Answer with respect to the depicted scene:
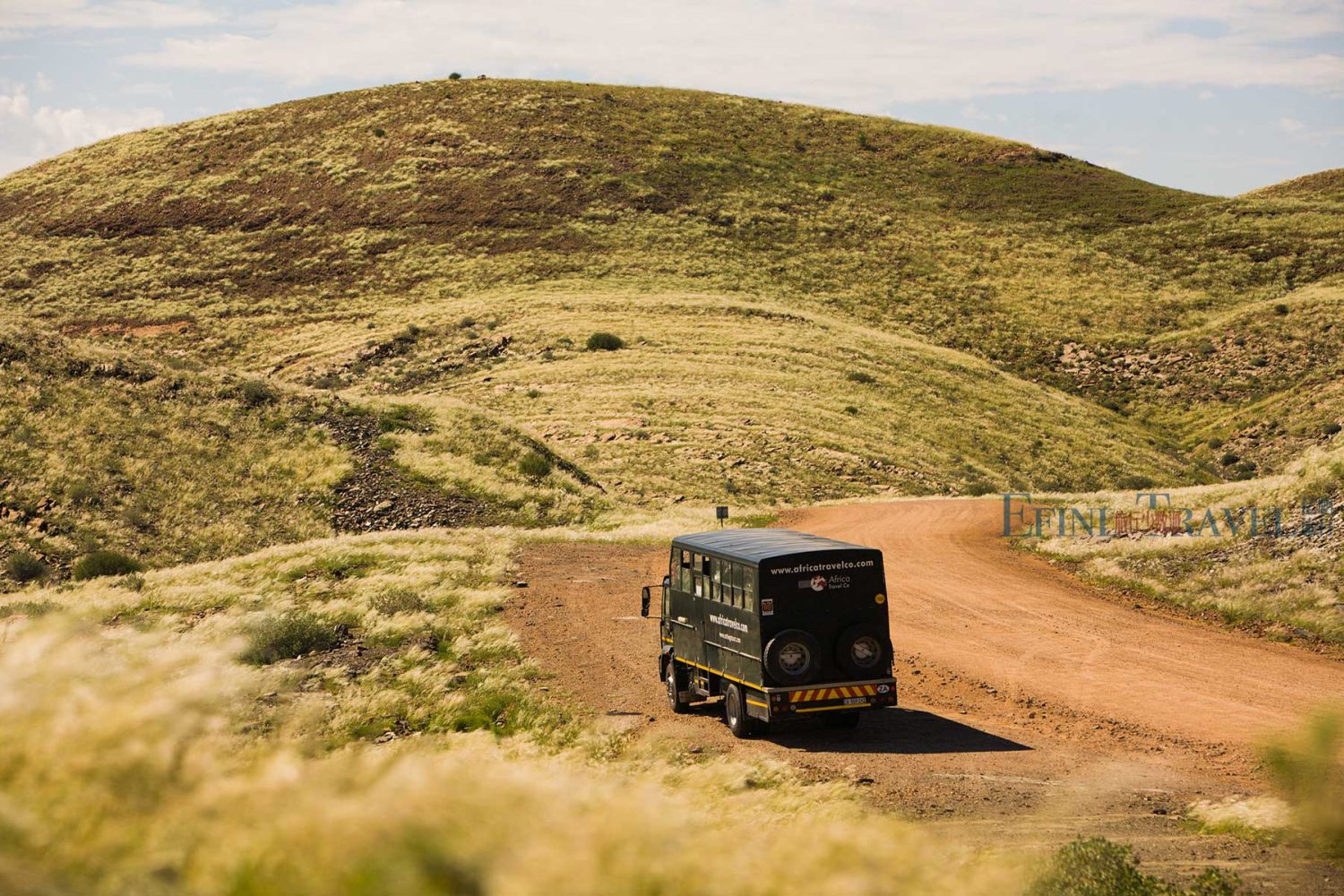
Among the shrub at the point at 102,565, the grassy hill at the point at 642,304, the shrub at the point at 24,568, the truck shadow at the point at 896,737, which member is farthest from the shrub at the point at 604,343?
the truck shadow at the point at 896,737

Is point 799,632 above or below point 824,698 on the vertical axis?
above

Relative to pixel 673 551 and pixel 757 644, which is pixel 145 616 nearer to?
pixel 673 551

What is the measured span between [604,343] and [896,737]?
4895 cm

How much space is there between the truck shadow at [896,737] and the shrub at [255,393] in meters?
32.1

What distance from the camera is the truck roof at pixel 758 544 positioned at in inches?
625

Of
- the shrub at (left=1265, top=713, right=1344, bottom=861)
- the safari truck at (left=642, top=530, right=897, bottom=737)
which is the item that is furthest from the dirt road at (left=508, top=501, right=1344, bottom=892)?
the safari truck at (left=642, top=530, right=897, bottom=737)

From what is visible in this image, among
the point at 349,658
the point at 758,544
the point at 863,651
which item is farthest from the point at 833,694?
the point at 349,658

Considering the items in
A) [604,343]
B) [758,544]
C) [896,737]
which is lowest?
[896,737]

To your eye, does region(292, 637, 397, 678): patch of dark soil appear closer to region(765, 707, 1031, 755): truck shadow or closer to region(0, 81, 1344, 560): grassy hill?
region(765, 707, 1031, 755): truck shadow

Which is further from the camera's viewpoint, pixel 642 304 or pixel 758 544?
pixel 642 304

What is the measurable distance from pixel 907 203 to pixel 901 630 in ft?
263

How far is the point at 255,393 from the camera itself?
4344cm

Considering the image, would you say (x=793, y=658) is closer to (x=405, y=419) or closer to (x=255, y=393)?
(x=405, y=419)

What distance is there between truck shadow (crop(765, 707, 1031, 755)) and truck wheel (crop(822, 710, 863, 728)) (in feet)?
0.28
